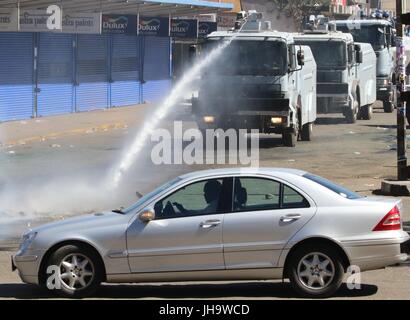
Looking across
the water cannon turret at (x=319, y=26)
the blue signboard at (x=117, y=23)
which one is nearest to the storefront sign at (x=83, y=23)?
the blue signboard at (x=117, y=23)

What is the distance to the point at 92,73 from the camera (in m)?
38.3

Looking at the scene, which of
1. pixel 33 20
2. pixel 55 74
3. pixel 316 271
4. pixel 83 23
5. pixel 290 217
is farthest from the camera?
pixel 55 74

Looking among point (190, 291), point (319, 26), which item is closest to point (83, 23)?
point (319, 26)

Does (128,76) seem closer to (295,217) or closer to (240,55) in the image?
(240,55)

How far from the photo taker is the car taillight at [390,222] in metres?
9.28

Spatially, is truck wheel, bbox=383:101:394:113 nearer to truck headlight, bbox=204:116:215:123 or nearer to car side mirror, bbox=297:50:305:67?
car side mirror, bbox=297:50:305:67

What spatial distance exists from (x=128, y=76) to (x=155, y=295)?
32899mm

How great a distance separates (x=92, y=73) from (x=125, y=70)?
360 centimetres

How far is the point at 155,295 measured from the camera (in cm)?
973

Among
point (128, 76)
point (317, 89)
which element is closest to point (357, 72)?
point (317, 89)

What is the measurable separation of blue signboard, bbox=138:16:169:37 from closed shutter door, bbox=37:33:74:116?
3503mm

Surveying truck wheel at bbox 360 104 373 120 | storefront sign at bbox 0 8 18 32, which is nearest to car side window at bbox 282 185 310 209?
storefront sign at bbox 0 8 18 32

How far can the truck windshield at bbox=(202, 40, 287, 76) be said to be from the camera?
24.1 m
